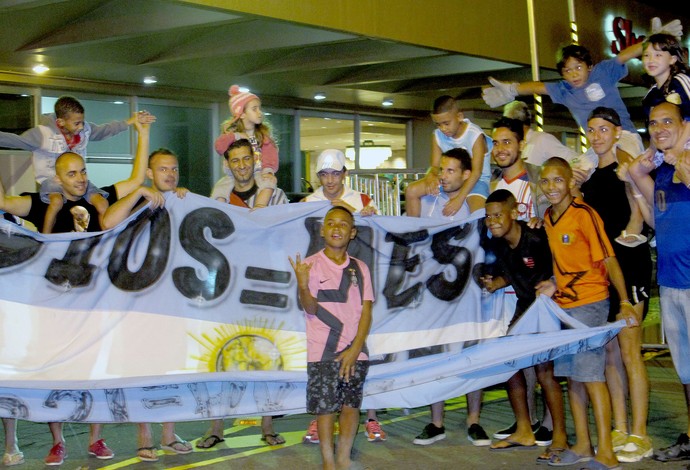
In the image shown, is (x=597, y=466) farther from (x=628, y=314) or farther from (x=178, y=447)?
(x=178, y=447)

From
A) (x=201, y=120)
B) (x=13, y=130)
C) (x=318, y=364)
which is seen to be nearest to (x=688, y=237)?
(x=318, y=364)

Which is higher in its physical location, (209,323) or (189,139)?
(189,139)

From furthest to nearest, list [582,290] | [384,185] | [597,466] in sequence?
[384,185], [582,290], [597,466]

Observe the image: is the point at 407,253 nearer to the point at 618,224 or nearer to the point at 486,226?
the point at 486,226

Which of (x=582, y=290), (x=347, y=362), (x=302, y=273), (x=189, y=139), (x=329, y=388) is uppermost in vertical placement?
(x=189, y=139)

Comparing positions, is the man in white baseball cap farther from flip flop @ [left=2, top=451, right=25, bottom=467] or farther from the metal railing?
the metal railing

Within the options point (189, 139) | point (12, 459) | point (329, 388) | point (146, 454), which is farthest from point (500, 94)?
point (189, 139)

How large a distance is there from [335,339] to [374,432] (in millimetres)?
1596

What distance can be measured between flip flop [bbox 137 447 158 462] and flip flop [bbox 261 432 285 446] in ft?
2.86

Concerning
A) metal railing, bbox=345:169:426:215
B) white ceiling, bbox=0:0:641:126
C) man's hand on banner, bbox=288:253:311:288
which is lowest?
man's hand on banner, bbox=288:253:311:288

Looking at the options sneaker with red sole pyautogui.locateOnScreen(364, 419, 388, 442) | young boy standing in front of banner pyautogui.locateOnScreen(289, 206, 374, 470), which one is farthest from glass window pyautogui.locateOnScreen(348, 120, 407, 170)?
young boy standing in front of banner pyautogui.locateOnScreen(289, 206, 374, 470)

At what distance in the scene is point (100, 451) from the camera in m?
7.00

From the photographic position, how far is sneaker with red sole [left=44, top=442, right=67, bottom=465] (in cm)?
679

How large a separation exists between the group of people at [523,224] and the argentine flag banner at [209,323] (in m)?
0.21
